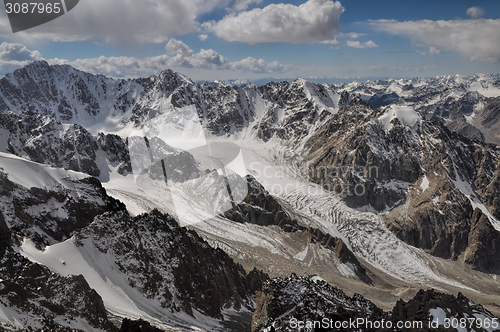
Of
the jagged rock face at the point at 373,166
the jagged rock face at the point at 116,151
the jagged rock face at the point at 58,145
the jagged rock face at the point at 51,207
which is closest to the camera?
the jagged rock face at the point at 51,207

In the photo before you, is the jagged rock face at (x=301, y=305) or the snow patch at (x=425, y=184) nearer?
the jagged rock face at (x=301, y=305)

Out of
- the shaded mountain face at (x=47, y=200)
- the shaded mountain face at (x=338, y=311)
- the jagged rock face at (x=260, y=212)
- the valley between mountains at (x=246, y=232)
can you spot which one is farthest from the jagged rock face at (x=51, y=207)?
the jagged rock face at (x=260, y=212)

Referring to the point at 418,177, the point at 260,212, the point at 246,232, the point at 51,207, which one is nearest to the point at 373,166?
the point at 418,177

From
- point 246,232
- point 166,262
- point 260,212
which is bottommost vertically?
point 246,232

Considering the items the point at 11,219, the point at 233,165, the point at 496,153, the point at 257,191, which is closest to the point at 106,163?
the point at 233,165

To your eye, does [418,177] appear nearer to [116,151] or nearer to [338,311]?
[338,311]

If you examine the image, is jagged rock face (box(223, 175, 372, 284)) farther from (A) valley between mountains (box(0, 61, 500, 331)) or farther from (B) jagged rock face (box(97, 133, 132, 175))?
(B) jagged rock face (box(97, 133, 132, 175))

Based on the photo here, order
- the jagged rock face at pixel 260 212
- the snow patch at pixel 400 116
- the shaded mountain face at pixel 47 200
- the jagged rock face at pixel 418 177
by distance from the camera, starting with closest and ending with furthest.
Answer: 1. the shaded mountain face at pixel 47 200
2. the jagged rock face at pixel 260 212
3. the jagged rock face at pixel 418 177
4. the snow patch at pixel 400 116

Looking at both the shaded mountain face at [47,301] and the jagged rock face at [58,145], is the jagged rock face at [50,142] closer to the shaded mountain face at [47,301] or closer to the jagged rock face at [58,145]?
the jagged rock face at [58,145]
